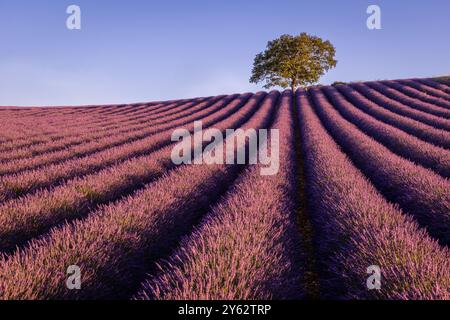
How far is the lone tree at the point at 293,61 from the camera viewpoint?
35.8 m

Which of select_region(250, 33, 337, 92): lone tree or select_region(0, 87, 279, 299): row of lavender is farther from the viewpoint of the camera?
select_region(250, 33, 337, 92): lone tree

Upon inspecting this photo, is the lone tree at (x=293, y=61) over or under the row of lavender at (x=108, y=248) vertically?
over

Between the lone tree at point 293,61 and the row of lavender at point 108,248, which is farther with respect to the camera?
the lone tree at point 293,61

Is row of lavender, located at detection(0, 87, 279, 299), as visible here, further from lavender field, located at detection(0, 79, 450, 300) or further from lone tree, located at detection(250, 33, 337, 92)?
lone tree, located at detection(250, 33, 337, 92)

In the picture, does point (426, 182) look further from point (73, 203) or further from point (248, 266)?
point (73, 203)

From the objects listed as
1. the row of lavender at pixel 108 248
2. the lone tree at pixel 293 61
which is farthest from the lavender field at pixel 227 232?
the lone tree at pixel 293 61

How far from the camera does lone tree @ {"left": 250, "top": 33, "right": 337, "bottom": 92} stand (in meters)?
35.8

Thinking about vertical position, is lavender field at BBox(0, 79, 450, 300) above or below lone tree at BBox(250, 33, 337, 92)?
below

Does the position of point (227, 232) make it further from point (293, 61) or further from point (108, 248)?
point (293, 61)

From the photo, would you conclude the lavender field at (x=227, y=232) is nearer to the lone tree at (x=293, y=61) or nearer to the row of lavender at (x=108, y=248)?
the row of lavender at (x=108, y=248)

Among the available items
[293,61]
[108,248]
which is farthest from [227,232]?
[293,61]

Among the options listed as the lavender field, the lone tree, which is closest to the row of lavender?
the lavender field

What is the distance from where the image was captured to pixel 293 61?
1404 inches

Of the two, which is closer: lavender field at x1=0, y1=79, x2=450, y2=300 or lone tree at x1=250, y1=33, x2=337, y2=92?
lavender field at x1=0, y1=79, x2=450, y2=300
